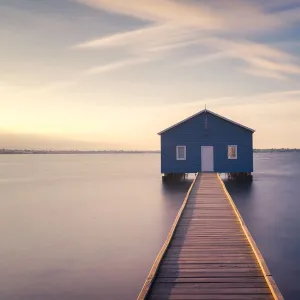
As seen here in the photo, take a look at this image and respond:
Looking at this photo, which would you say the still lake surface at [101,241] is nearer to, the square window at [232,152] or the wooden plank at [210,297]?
the wooden plank at [210,297]

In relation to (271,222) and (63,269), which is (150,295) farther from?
(271,222)

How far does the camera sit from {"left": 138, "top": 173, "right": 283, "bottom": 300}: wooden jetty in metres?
6.44

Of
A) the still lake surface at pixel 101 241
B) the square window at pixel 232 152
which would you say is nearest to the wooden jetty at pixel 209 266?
the still lake surface at pixel 101 241

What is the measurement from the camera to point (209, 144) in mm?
32000

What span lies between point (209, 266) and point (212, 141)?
2494 centimetres

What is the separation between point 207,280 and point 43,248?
29.4 feet

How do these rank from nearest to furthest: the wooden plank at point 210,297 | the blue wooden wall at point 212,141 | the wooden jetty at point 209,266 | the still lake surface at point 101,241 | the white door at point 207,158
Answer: the wooden plank at point 210,297
the wooden jetty at point 209,266
the still lake surface at point 101,241
the blue wooden wall at point 212,141
the white door at point 207,158

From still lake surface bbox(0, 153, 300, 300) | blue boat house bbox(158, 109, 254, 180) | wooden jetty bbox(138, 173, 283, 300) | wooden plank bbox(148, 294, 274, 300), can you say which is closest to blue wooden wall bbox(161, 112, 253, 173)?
blue boat house bbox(158, 109, 254, 180)

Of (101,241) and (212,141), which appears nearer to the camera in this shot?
(101,241)

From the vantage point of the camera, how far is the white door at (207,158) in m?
32.1

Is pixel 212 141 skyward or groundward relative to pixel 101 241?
skyward

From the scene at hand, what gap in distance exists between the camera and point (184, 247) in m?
9.08

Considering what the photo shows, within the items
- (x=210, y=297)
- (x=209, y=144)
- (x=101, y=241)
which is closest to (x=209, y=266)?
(x=210, y=297)

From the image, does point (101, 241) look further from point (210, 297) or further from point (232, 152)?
point (232, 152)
